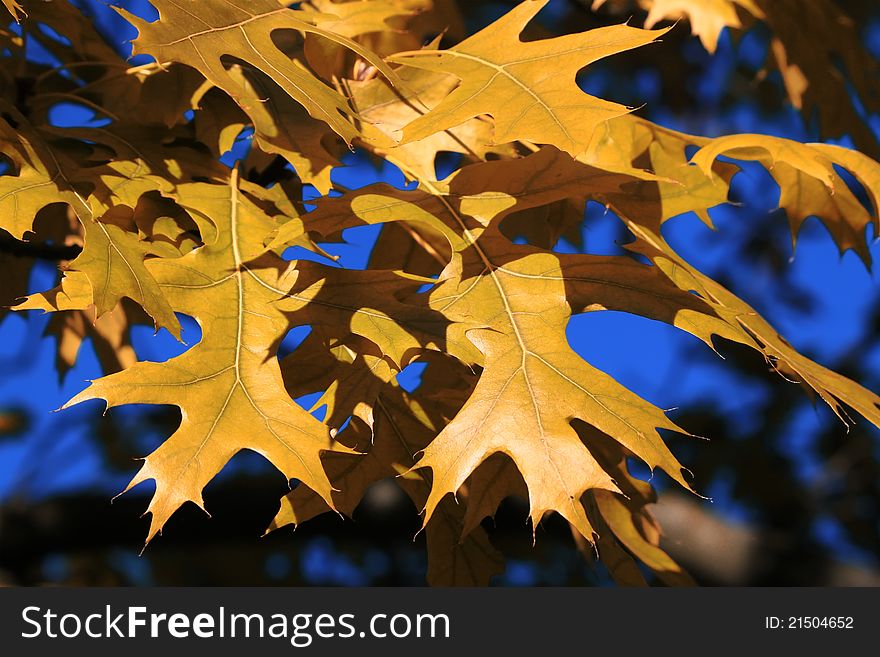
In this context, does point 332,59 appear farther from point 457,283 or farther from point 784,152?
point 784,152

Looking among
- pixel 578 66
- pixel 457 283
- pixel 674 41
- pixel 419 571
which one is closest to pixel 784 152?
pixel 578 66

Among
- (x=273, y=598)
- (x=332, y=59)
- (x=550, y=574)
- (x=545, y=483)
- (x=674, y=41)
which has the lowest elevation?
(x=550, y=574)

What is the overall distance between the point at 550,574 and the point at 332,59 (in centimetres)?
255

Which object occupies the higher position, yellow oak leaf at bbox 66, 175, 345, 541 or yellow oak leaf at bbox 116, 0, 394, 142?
yellow oak leaf at bbox 116, 0, 394, 142

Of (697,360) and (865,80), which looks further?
(697,360)

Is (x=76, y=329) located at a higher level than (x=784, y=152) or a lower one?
lower

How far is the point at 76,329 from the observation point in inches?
57.6

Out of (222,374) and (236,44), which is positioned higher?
(236,44)

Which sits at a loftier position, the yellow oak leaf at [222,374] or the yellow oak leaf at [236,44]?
the yellow oak leaf at [236,44]

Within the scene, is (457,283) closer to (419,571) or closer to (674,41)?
(674,41)

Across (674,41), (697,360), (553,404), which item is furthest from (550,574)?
(553,404)

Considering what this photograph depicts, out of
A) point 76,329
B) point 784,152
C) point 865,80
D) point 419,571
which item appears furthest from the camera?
point 419,571

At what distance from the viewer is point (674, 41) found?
2.65 meters

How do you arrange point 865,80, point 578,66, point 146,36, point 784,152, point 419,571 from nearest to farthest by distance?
1. point 146,36
2. point 578,66
3. point 784,152
4. point 865,80
5. point 419,571
